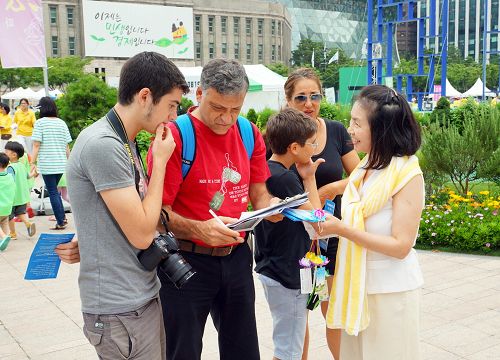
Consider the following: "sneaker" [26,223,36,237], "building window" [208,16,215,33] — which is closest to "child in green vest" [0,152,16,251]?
"sneaker" [26,223,36,237]

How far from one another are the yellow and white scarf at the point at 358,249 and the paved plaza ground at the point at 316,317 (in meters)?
1.59

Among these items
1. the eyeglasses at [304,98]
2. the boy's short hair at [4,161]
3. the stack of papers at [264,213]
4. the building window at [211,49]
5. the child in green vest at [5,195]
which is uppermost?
the building window at [211,49]

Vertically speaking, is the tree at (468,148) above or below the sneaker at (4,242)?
above

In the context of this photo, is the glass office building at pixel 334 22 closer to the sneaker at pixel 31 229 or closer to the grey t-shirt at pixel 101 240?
the sneaker at pixel 31 229

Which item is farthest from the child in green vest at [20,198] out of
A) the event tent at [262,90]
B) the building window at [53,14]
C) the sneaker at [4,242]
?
the building window at [53,14]

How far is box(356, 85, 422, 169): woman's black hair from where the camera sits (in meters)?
2.38

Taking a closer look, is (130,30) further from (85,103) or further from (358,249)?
(358,249)

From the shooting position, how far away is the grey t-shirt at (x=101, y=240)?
197 centimetres

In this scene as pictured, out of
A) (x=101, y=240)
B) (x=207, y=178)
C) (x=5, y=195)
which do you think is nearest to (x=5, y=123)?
(x=5, y=195)

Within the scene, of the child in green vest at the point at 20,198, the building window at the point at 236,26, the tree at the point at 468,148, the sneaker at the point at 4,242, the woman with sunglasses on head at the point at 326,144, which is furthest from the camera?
the building window at the point at 236,26

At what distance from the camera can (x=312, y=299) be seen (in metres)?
2.78

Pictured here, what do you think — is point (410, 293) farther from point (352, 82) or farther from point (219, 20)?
point (219, 20)

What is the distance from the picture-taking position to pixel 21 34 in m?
9.79

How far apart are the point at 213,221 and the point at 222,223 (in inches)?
1.6
